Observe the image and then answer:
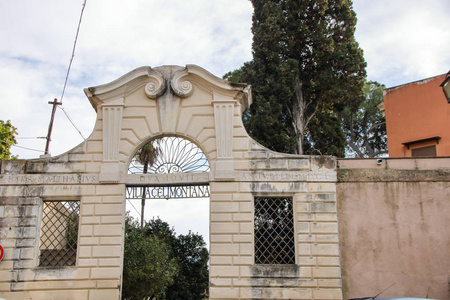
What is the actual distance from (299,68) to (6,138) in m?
12.4

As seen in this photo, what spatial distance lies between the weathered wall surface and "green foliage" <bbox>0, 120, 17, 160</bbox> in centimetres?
1349

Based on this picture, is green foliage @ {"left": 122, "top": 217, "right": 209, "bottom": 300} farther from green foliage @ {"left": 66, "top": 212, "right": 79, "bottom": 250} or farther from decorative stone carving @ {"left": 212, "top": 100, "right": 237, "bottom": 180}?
decorative stone carving @ {"left": 212, "top": 100, "right": 237, "bottom": 180}

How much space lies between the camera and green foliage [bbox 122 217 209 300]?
16.8m

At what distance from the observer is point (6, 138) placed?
63.6 feet

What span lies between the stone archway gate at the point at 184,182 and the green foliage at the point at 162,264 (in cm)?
508

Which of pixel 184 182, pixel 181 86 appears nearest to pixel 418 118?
pixel 181 86

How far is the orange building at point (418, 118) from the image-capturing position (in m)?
17.5

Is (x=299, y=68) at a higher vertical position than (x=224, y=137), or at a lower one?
higher

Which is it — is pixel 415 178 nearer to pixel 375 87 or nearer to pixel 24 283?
pixel 24 283

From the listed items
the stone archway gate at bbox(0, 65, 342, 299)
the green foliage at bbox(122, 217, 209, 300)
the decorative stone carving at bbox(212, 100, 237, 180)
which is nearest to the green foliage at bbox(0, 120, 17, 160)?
the green foliage at bbox(122, 217, 209, 300)

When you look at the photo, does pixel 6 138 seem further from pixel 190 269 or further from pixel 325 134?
pixel 325 134

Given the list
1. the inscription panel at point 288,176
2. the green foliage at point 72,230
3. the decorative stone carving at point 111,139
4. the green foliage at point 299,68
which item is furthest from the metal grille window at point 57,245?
the green foliage at point 299,68

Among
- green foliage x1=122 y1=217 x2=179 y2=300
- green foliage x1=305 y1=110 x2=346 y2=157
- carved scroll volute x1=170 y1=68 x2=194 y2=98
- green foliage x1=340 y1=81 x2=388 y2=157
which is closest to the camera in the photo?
carved scroll volute x1=170 y1=68 x2=194 y2=98

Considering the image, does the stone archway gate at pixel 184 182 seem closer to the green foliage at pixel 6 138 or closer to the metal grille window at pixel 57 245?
the metal grille window at pixel 57 245
